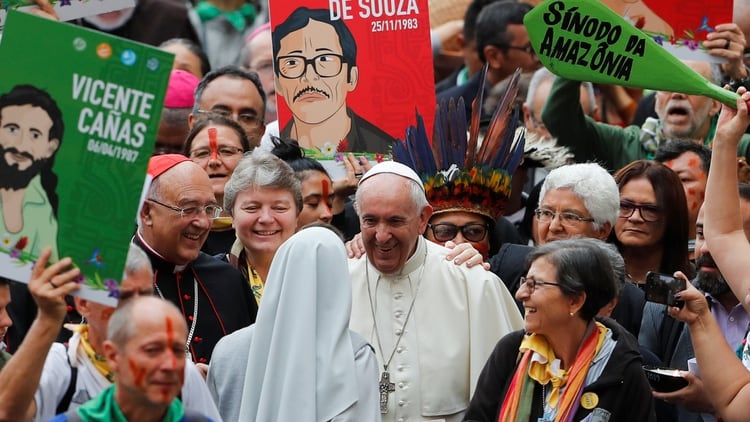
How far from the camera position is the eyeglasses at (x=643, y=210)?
844cm

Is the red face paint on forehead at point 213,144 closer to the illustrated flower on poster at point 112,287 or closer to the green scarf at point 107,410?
the illustrated flower on poster at point 112,287

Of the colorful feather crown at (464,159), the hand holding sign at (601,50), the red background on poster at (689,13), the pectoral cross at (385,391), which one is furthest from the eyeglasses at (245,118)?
the hand holding sign at (601,50)

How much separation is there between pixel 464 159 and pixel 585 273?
1742mm

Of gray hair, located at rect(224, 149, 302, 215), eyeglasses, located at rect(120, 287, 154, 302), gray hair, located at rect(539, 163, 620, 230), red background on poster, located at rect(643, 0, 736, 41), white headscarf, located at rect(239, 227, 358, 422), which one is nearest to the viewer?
eyeglasses, located at rect(120, 287, 154, 302)

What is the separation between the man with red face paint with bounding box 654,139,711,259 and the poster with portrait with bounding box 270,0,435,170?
59.6 inches

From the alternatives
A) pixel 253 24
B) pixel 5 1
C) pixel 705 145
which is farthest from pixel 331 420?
pixel 253 24

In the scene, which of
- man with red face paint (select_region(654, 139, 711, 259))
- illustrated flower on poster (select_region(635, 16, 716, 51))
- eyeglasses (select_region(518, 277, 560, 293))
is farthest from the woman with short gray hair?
man with red face paint (select_region(654, 139, 711, 259))

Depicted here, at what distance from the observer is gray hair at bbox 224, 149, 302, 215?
777 centimetres

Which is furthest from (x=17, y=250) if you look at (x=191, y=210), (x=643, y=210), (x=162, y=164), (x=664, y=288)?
(x=643, y=210)

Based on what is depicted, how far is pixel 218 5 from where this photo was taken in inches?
511

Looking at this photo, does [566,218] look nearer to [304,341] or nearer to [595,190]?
[595,190]

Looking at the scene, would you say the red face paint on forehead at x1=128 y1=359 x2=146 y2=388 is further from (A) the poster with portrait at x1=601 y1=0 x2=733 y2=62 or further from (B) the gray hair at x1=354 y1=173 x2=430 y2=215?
(A) the poster with portrait at x1=601 y1=0 x2=733 y2=62

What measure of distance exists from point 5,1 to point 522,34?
4482 millimetres

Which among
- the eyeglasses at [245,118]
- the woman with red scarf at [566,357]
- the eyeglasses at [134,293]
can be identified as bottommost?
the woman with red scarf at [566,357]
